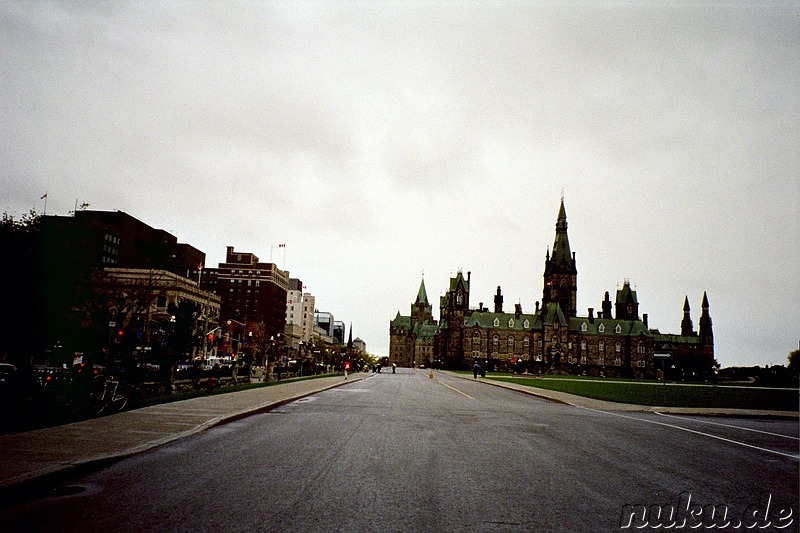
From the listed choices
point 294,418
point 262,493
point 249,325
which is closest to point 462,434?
point 294,418

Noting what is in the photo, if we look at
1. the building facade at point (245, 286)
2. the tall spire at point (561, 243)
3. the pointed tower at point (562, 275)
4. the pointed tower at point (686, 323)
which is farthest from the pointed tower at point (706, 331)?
the building facade at point (245, 286)

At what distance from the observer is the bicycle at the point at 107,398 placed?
1491 centimetres

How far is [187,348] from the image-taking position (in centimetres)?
3009

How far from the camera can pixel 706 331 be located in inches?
6683

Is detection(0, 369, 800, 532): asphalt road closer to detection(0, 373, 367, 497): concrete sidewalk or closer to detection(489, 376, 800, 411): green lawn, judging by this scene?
detection(0, 373, 367, 497): concrete sidewalk

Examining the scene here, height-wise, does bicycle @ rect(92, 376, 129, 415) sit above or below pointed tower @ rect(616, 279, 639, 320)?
below

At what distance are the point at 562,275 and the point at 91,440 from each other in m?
152

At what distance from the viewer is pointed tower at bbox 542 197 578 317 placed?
15288 cm

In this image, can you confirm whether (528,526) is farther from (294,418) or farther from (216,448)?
(294,418)

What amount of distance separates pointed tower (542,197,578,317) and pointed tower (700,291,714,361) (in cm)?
4448

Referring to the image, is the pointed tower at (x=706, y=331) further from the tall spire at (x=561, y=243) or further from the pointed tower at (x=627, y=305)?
the tall spire at (x=561, y=243)

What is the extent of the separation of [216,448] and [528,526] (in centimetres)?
651

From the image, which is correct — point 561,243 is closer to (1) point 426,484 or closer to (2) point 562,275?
(2) point 562,275

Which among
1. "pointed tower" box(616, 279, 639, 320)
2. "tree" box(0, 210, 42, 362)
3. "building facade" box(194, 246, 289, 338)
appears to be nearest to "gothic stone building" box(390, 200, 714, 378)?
"pointed tower" box(616, 279, 639, 320)
